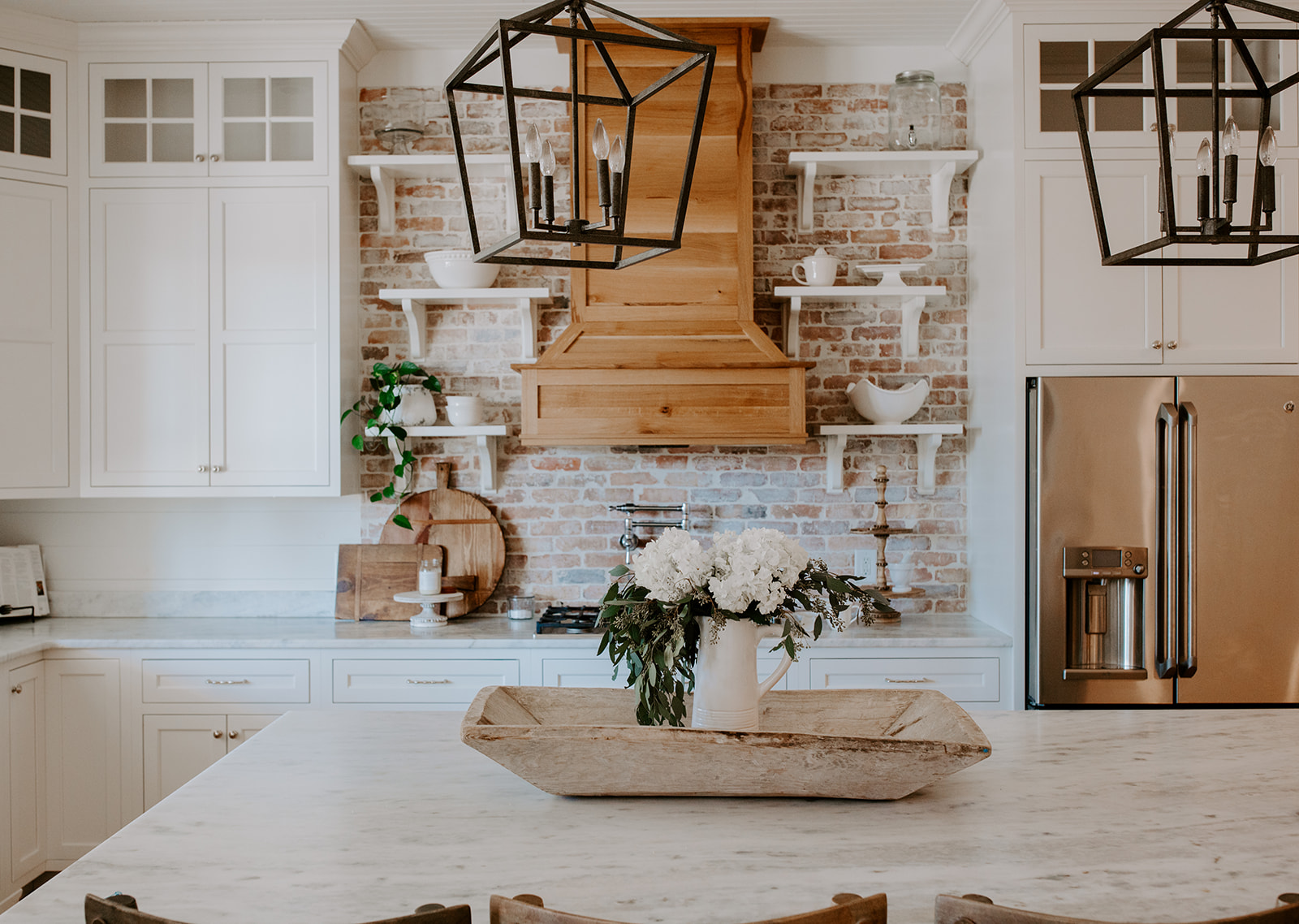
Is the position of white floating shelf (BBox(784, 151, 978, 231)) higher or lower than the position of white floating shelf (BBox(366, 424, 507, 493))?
higher

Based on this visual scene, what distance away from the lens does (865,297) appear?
345cm

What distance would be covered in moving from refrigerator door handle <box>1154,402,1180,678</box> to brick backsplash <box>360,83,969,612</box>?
777mm

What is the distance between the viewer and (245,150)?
335cm

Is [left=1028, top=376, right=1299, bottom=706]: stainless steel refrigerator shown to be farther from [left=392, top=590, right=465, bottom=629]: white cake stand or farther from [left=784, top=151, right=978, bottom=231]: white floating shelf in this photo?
[left=392, top=590, right=465, bottom=629]: white cake stand

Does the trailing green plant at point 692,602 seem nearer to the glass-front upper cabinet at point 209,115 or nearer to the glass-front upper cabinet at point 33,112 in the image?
the glass-front upper cabinet at point 209,115

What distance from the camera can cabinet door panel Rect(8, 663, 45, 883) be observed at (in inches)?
116

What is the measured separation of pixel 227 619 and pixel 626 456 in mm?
1644

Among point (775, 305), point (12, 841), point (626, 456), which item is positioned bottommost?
point (12, 841)

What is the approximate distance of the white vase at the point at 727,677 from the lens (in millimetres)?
1696

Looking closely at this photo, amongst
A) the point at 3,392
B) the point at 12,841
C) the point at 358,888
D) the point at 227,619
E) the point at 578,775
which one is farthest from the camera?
the point at 227,619

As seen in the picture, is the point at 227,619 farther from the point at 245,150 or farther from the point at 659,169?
the point at 659,169

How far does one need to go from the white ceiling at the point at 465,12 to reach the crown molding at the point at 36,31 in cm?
2

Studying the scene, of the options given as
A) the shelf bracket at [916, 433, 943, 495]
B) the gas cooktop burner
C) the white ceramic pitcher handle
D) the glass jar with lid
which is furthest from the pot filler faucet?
the white ceramic pitcher handle

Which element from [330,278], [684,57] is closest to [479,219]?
[330,278]
